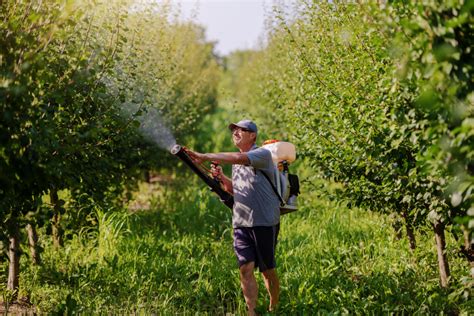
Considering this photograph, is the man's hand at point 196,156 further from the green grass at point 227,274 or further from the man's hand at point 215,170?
the green grass at point 227,274

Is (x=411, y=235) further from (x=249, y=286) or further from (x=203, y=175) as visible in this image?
(x=203, y=175)

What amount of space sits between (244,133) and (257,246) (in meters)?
1.01

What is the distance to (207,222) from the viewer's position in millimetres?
9797

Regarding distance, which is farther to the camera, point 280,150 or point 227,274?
point 227,274

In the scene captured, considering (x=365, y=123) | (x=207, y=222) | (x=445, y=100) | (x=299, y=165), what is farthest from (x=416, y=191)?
(x=299, y=165)

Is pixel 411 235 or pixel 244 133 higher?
pixel 244 133

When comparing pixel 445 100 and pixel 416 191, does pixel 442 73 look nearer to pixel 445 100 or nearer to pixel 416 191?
pixel 445 100

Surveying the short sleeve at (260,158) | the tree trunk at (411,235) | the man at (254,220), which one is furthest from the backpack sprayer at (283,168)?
the tree trunk at (411,235)

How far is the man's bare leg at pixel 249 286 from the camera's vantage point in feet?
18.0

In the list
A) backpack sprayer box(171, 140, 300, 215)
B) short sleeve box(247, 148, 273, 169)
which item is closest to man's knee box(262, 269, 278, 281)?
backpack sprayer box(171, 140, 300, 215)

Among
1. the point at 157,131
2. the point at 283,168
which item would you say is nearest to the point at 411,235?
→ the point at 283,168

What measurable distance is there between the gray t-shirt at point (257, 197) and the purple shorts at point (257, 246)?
0.07 m

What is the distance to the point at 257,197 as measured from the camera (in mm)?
5520

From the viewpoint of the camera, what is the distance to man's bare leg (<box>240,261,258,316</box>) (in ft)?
18.0
